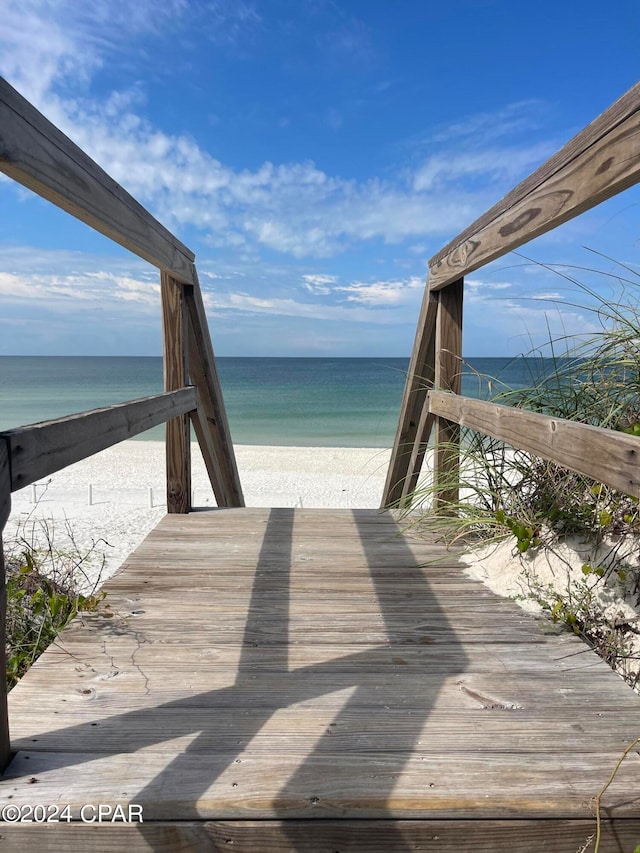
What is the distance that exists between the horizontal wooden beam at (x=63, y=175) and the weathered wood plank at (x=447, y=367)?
1.49 metres

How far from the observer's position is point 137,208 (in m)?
2.02

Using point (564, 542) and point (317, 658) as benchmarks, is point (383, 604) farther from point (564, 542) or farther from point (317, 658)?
point (564, 542)

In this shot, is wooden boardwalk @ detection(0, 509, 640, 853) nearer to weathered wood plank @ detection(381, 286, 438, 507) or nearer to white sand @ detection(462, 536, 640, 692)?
white sand @ detection(462, 536, 640, 692)

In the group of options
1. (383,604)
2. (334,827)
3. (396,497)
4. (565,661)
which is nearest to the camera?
(334,827)

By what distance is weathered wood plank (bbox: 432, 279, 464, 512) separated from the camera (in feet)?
9.45

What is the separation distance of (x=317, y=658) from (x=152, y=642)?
19.5 inches

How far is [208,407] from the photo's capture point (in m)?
3.47

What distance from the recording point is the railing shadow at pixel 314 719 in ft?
3.26

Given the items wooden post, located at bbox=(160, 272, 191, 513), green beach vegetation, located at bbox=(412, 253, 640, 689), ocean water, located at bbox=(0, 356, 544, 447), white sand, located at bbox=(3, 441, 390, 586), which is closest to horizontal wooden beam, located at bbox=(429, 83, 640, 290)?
green beach vegetation, located at bbox=(412, 253, 640, 689)

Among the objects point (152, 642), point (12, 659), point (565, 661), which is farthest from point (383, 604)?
point (12, 659)

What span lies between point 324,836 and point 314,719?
29 cm

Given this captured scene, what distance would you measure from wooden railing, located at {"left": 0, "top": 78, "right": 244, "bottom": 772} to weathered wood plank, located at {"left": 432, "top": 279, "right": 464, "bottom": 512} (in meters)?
1.32

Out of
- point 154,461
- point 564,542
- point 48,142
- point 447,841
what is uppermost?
point 48,142

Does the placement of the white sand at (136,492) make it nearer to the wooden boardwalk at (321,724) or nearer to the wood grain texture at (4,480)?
the wooden boardwalk at (321,724)
